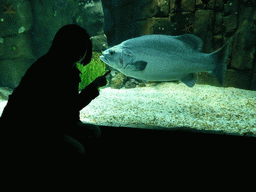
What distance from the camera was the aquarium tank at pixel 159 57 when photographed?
9.36 ft

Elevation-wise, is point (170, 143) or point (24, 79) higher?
point (24, 79)

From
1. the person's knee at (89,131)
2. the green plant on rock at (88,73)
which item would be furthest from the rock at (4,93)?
the person's knee at (89,131)

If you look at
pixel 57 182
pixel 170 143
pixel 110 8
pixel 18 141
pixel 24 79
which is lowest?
pixel 170 143

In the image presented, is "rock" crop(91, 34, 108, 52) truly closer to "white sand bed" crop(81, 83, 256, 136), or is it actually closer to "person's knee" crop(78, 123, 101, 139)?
"white sand bed" crop(81, 83, 256, 136)

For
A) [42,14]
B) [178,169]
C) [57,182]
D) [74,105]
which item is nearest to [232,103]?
[178,169]

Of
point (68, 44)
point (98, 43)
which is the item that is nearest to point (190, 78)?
point (68, 44)

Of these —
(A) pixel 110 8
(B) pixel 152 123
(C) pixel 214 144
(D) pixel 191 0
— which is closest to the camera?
(C) pixel 214 144

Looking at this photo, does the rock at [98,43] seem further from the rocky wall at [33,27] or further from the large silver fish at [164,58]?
the large silver fish at [164,58]

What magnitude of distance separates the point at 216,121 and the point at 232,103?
1.36 m

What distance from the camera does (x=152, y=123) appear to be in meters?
2.77

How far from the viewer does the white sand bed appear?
2719 mm

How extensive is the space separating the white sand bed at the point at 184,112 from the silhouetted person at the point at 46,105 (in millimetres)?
1262

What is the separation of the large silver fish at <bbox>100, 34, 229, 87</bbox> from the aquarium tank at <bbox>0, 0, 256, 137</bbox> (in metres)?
0.02

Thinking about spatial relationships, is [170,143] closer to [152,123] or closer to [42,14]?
[152,123]
